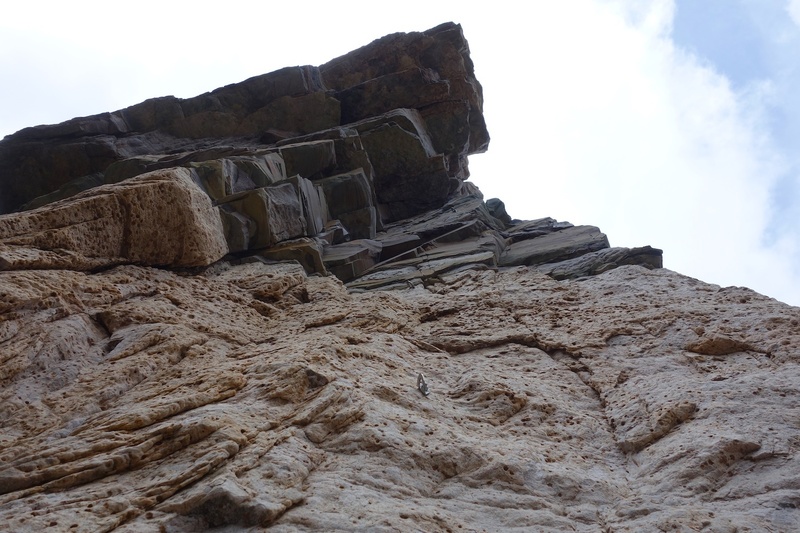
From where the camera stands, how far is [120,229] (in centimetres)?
1410

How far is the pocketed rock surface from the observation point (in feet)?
23.5

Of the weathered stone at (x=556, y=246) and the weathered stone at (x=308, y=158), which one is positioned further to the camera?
the weathered stone at (x=308, y=158)

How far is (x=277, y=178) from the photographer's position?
2389cm

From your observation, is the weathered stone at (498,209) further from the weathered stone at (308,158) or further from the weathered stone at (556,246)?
the weathered stone at (308,158)

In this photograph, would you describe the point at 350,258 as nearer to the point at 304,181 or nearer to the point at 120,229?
the point at 304,181

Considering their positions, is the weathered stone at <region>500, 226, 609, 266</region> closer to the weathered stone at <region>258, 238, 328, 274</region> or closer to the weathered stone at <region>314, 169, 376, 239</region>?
the weathered stone at <region>314, 169, 376, 239</region>

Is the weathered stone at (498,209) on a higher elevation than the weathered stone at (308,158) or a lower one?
lower

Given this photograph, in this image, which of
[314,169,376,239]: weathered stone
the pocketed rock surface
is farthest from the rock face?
[314,169,376,239]: weathered stone

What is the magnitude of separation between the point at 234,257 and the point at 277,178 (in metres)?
6.09

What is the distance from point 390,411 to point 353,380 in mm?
1069

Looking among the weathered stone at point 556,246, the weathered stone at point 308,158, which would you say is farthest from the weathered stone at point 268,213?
the weathered stone at point 556,246

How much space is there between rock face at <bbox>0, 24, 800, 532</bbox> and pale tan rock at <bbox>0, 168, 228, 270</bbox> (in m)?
0.05

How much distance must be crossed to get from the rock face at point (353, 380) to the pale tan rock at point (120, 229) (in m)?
0.05

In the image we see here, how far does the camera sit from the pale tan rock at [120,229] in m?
12.5
